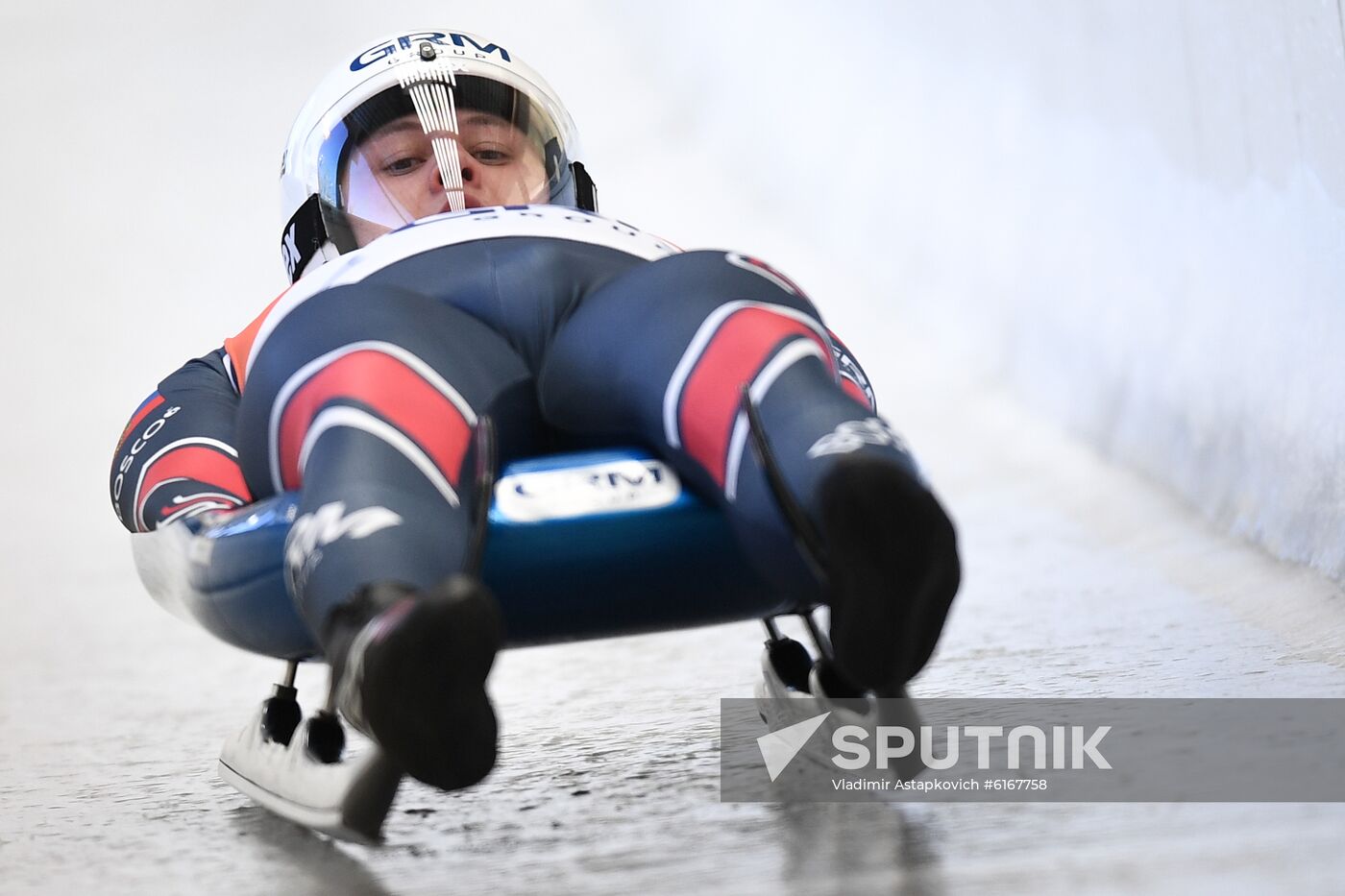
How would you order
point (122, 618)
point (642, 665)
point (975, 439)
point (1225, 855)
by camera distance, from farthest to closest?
point (975, 439) < point (122, 618) < point (642, 665) < point (1225, 855)

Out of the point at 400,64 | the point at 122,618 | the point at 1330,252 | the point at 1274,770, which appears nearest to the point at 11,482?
the point at 122,618

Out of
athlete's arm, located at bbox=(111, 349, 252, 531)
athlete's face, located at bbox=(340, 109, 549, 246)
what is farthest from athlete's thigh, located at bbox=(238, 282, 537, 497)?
athlete's face, located at bbox=(340, 109, 549, 246)

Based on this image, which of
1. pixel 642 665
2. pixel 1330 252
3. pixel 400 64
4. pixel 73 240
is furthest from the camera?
pixel 73 240

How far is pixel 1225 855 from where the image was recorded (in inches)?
34.9

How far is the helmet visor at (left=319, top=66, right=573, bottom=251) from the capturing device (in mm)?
1554

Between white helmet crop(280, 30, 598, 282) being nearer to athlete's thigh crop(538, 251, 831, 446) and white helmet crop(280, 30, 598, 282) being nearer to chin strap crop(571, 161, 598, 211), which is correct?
chin strap crop(571, 161, 598, 211)

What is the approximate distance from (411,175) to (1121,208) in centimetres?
160

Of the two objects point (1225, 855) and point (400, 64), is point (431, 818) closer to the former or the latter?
point (1225, 855)

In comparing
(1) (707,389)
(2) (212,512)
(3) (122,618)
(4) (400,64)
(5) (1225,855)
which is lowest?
(3) (122,618)

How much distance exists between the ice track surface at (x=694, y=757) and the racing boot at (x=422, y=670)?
0.62 ft

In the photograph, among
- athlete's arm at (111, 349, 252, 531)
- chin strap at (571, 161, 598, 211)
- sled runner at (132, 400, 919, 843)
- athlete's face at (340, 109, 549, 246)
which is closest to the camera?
sled runner at (132, 400, 919, 843)

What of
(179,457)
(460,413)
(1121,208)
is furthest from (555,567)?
(1121,208)

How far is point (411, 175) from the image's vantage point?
1.56m

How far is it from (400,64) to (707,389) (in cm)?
76
